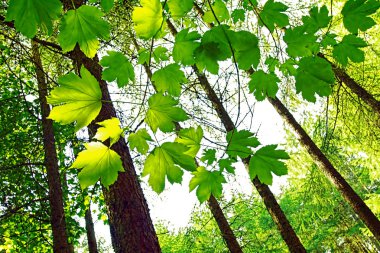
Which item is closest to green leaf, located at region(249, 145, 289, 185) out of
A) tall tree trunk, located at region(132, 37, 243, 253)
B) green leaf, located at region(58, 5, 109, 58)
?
green leaf, located at region(58, 5, 109, 58)

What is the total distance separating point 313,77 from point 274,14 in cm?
26

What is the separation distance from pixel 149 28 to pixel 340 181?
5331mm

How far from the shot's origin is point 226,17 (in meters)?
1.29

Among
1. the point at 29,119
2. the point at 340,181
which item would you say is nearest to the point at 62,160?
the point at 29,119

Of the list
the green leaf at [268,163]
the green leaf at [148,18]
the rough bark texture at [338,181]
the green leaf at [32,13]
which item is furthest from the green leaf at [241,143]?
the rough bark texture at [338,181]

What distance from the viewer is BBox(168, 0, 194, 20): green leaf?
97 centimetres

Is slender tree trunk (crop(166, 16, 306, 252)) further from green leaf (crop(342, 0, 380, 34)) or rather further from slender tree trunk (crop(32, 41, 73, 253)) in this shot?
green leaf (crop(342, 0, 380, 34))

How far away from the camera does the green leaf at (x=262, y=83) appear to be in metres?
1.07

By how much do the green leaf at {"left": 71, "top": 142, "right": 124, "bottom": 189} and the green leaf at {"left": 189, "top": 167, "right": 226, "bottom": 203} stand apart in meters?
0.28

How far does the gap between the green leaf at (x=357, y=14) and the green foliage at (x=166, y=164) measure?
671mm

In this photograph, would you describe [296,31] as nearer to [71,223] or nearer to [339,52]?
[339,52]

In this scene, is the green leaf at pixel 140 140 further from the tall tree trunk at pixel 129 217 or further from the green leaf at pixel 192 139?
the tall tree trunk at pixel 129 217

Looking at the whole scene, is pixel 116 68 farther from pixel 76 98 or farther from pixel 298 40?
pixel 298 40

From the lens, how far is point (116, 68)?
1.04 m
